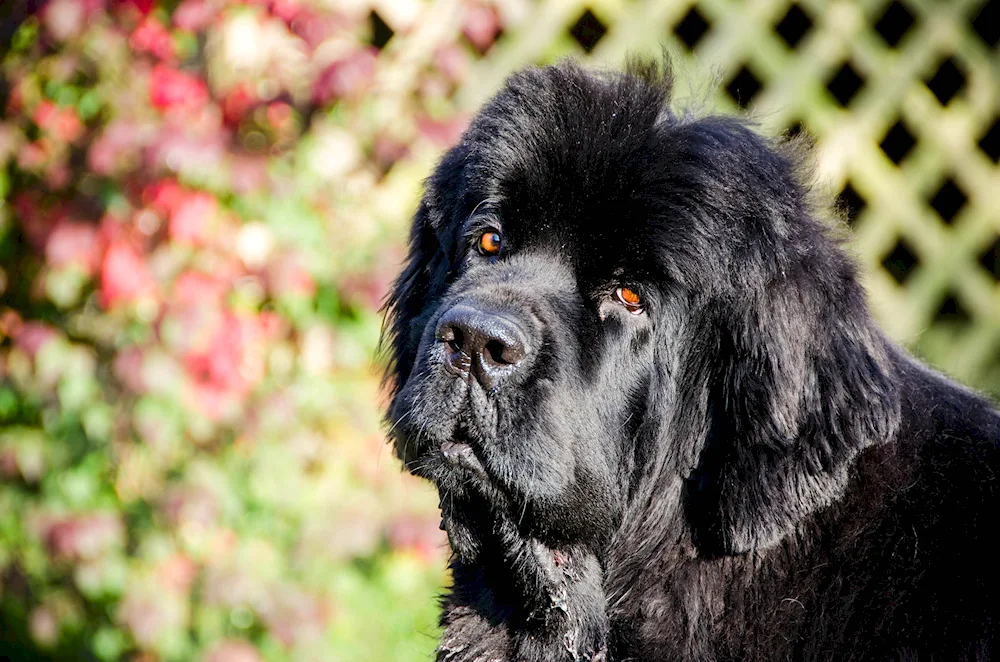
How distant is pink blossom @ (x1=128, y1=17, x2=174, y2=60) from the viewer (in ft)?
12.1

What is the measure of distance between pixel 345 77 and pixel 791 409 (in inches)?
90.0

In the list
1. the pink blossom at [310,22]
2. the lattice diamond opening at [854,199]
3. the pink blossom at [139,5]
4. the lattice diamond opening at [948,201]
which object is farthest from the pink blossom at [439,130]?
the lattice diamond opening at [948,201]

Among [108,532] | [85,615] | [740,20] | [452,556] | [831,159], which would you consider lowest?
[85,615]

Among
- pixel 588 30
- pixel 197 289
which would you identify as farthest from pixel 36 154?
pixel 588 30

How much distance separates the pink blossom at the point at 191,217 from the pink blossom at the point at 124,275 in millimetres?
167

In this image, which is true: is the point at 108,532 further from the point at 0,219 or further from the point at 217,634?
the point at 0,219

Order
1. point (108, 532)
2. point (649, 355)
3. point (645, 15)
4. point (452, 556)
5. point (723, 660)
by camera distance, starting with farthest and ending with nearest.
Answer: point (645, 15), point (108, 532), point (452, 556), point (649, 355), point (723, 660)

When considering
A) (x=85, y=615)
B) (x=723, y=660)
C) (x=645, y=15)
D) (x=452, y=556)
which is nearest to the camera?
(x=723, y=660)

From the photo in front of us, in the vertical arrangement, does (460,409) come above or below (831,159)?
below

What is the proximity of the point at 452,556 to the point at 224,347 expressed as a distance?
1591mm

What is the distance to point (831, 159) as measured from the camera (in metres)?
5.07

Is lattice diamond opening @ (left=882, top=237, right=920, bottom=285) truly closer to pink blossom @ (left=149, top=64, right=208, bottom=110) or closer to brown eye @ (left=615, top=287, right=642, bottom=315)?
pink blossom @ (left=149, top=64, right=208, bottom=110)

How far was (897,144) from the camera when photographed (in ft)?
21.4

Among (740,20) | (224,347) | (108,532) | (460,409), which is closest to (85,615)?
(108,532)
